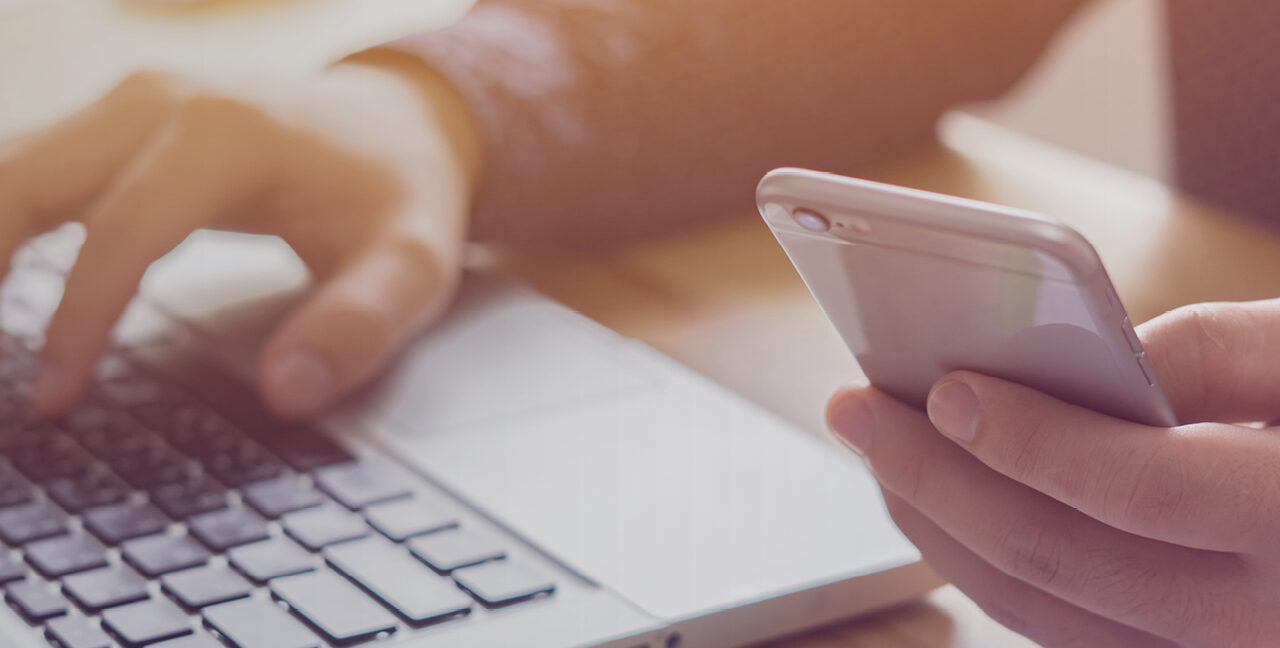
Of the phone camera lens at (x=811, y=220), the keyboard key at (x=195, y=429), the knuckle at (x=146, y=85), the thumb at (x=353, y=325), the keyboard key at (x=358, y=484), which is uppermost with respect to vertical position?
the phone camera lens at (x=811, y=220)

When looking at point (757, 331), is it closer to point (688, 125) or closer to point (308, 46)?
point (688, 125)

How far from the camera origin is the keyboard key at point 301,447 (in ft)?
1.44

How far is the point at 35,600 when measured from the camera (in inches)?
13.5

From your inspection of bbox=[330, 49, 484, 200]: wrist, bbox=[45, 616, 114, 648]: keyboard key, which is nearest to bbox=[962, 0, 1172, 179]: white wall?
bbox=[330, 49, 484, 200]: wrist

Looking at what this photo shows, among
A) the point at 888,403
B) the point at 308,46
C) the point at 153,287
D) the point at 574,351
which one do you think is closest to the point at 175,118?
the point at 153,287

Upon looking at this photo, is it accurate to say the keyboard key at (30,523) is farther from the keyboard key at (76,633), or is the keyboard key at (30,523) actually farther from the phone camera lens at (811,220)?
the phone camera lens at (811,220)

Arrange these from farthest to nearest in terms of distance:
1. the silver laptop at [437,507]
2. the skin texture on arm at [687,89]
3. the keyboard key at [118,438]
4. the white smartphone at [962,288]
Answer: the skin texture on arm at [687,89] < the keyboard key at [118,438] < the silver laptop at [437,507] < the white smartphone at [962,288]

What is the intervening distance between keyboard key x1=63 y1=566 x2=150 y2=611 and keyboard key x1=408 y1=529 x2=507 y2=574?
0.07 meters

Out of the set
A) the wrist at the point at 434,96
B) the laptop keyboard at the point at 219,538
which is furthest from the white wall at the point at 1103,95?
the laptop keyboard at the point at 219,538

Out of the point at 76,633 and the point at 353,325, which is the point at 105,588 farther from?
the point at 353,325

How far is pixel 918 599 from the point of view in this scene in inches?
15.4

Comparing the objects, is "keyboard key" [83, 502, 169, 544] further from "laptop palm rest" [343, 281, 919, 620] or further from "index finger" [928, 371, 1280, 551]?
"index finger" [928, 371, 1280, 551]

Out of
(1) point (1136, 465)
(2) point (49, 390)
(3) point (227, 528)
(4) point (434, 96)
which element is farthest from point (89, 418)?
(1) point (1136, 465)

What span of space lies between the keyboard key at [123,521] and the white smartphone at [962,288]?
209mm
